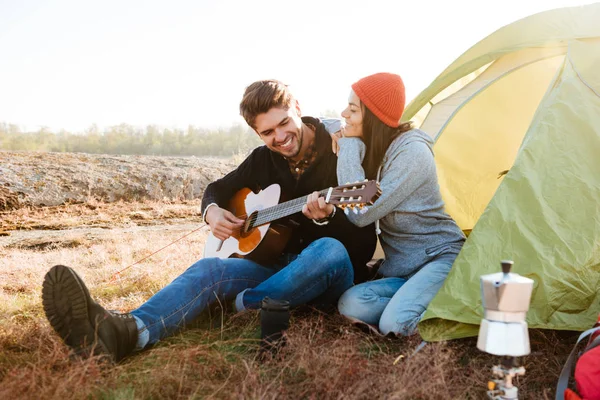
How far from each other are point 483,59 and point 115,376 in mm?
2592

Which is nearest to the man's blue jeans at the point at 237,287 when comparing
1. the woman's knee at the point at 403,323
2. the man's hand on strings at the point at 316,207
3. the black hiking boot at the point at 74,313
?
the man's hand on strings at the point at 316,207

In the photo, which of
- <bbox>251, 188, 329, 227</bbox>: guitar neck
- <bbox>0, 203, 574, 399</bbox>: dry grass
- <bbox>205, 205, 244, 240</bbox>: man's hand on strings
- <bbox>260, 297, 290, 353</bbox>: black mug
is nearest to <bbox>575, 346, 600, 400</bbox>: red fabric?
<bbox>0, 203, 574, 399</bbox>: dry grass

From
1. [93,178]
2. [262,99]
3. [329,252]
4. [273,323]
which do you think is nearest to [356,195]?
[329,252]

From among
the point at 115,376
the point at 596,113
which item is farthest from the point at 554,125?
the point at 115,376

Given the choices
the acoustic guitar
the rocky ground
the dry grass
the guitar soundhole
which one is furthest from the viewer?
the rocky ground

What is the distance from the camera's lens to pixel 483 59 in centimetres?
340

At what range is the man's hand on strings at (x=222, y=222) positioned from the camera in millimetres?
3424

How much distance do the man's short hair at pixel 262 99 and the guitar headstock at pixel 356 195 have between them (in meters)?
0.68

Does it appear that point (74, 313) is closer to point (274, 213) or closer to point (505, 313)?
point (274, 213)

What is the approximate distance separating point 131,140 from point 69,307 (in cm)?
1300

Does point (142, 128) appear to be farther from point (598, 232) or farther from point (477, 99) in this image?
point (598, 232)

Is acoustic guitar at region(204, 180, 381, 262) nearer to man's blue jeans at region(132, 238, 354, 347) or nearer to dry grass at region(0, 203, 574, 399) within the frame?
man's blue jeans at region(132, 238, 354, 347)

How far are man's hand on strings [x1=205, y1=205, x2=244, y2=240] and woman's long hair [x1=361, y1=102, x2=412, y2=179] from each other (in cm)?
97

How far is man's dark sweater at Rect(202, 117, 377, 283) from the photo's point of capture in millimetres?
3076
